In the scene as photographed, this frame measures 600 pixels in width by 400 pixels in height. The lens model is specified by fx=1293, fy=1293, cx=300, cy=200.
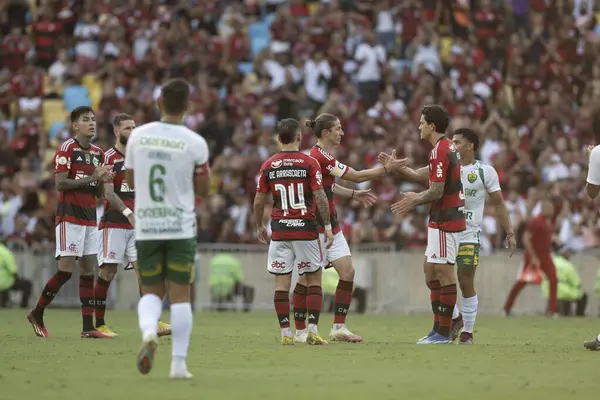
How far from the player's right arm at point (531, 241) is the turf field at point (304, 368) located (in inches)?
258

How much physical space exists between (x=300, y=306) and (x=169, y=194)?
4.77 metres

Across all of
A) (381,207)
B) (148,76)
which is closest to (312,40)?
(148,76)

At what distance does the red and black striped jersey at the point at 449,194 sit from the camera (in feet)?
47.0

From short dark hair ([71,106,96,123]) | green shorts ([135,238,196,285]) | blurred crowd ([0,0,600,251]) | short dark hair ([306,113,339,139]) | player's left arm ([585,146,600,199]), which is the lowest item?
green shorts ([135,238,196,285])

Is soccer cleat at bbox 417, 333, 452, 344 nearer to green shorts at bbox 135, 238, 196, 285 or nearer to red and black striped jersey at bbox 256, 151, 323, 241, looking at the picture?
red and black striped jersey at bbox 256, 151, 323, 241

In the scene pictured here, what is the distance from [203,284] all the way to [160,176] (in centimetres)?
1599

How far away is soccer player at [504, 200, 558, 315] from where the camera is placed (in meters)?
23.9

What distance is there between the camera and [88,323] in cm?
1571

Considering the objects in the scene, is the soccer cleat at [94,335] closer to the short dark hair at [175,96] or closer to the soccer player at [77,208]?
the soccer player at [77,208]

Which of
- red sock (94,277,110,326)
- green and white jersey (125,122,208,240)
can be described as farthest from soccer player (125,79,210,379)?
red sock (94,277,110,326)

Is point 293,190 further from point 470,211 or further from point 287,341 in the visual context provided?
point 470,211

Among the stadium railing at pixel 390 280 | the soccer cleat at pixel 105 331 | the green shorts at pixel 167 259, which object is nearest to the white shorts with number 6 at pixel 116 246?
the soccer cleat at pixel 105 331

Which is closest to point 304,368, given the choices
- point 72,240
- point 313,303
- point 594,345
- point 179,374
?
point 179,374

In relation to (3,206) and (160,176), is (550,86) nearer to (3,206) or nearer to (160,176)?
(3,206)
